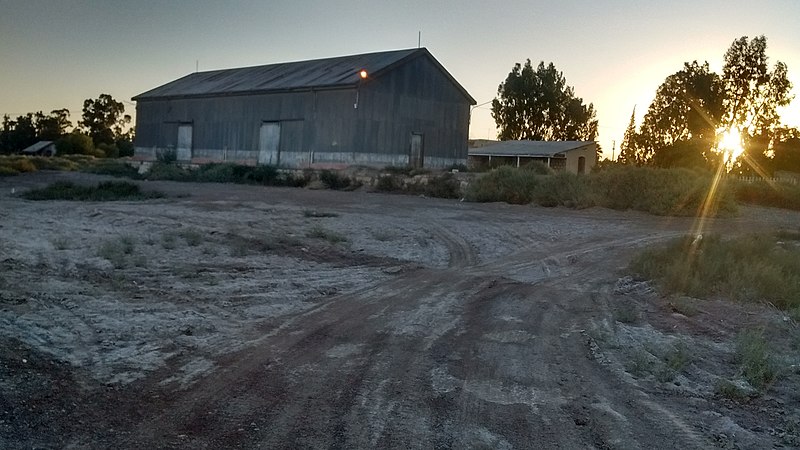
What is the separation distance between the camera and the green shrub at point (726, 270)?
12023 millimetres

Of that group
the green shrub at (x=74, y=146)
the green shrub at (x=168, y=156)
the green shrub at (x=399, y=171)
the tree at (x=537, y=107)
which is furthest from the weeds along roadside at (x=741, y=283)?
the green shrub at (x=74, y=146)

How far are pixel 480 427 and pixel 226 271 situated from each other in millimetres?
7832

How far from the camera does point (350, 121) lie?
39250mm

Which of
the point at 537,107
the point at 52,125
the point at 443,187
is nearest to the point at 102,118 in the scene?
the point at 52,125

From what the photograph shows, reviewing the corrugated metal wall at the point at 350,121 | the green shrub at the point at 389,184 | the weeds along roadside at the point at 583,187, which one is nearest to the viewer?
the weeds along roadside at the point at 583,187

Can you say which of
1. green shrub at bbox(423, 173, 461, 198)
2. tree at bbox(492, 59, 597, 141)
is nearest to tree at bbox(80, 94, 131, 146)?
tree at bbox(492, 59, 597, 141)

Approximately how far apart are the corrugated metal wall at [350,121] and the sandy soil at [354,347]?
23.3m

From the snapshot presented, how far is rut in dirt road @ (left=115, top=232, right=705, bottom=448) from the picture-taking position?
Answer: 18.7 ft

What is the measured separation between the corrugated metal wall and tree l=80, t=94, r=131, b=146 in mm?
60977

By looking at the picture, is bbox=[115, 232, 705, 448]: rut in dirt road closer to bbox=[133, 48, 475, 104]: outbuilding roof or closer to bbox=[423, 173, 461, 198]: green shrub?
bbox=[423, 173, 461, 198]: green shrub

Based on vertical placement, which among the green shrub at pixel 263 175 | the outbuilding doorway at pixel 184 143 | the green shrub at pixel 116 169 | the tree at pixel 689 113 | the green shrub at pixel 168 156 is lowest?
the green shrub at pixel 116 169

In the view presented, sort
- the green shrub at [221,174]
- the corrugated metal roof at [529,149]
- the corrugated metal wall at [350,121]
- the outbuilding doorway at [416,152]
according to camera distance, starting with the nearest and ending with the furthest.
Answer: the corrugated metal wall at [350,121] < the green shrub at [221,174] < the outbuilding doorway at [416,152] < the corrugated metal roof at [529,149]

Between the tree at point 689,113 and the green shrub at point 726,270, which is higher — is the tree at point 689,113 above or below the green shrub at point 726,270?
above

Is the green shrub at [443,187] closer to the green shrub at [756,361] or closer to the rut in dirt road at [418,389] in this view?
the rut in dirt road at [418,389]
